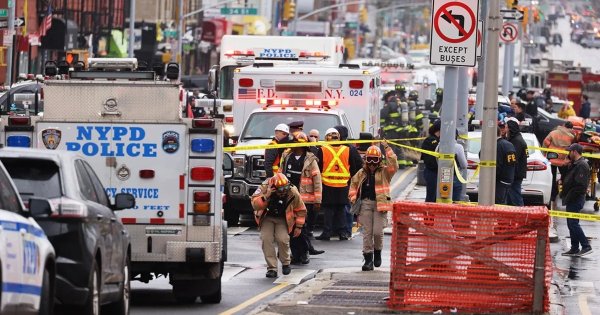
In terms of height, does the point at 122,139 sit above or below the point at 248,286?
above

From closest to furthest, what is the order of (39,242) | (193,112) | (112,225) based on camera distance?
(39,242) < (112,225) < (193,112)

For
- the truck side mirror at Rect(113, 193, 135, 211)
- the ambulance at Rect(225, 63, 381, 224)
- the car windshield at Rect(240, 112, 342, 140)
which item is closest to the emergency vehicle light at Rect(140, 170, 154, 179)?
the truck side mirror at Rect(113, 193, 135, 211)

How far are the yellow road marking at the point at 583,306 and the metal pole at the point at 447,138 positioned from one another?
2.49m

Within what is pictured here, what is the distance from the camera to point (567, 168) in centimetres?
2298

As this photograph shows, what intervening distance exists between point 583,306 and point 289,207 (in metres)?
3.81

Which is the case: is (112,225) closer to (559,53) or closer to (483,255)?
(483,255)

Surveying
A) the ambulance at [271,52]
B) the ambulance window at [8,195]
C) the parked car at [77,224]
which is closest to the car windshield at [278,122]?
the ambulance at [271,52]

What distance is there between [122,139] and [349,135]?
37.9ft

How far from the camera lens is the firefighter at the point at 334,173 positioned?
23.5 m

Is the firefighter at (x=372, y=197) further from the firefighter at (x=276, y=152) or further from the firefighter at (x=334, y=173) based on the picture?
the firefighter at (x=334, y=173)

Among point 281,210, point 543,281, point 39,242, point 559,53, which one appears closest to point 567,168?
point 281,210

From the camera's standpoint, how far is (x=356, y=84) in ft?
96.4

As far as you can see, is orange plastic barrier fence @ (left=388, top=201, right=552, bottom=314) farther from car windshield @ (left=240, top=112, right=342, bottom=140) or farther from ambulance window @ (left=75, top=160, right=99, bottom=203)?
car windshield @ (left=240, top=112, right=342, bottom=140)

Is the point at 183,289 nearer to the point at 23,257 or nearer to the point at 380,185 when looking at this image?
the point at 380,185
